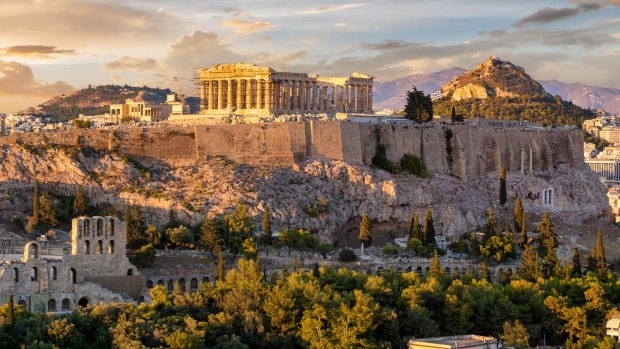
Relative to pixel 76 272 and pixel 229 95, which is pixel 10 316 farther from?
pixel 229 95

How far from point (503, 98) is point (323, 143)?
64.9 metres

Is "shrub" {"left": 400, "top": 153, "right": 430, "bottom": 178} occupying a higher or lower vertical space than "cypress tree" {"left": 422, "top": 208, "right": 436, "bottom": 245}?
higher

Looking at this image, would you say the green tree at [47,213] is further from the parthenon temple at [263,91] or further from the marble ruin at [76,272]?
the parthenon temple at [263,91]

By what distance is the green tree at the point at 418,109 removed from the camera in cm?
7688

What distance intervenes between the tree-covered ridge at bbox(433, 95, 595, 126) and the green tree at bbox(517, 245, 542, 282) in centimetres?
5935

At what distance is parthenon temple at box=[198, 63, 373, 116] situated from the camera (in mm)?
74188

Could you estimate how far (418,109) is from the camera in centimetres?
7706

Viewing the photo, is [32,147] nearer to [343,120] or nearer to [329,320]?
[343,120]

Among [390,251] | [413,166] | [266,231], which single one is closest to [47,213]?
[266,231]

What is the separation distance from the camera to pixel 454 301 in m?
46.9

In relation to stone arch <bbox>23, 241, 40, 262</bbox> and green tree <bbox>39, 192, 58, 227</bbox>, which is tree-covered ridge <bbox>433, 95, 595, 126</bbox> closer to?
green tree <bbox>39, 192, 58, 227</bbox>

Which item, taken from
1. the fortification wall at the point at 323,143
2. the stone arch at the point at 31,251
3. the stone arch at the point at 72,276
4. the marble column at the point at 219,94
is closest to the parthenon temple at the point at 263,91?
the marble column at the point at 219,94

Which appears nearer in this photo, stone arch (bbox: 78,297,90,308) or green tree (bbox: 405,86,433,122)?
stone arch (bbox: 78,297,90,308)

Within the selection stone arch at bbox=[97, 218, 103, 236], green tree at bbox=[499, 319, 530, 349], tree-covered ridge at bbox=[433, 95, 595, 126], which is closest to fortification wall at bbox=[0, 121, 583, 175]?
stone arch at bbox=[97, 218, 103, 236]
